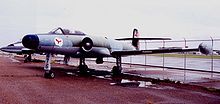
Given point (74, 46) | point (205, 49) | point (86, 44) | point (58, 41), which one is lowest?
point (205, 49)

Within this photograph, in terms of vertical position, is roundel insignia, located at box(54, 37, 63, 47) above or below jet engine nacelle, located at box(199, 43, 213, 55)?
above

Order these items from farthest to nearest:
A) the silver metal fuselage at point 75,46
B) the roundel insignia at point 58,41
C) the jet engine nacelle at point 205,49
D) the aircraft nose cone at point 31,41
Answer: the jet engine nacelle at point 205,49 → the roundel insignia at point 58,41 → the silver metal fuselage at point 75,46 → the aircraft nose cone at point 31,41

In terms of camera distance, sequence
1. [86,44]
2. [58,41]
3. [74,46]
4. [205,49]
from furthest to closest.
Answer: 1. [86,44]
2. [74,46]
3. [205,49]
4. [58,41]

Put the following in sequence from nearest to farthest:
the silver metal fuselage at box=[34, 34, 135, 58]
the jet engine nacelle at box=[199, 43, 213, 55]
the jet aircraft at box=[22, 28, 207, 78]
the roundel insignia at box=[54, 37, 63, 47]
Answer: the jet aircraft at box=[22, 28, 207, 78] < the silver metal fuselage at box=[34, 34, 135, 58] < the roundel insignia at box=[54, 37, 63, 47] < the jet engine nacelle at box=[199, 43, 213, 55]

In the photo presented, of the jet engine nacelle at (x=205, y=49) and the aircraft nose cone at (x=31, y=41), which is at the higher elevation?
the aircraft nose cone at (x=31, y=41)

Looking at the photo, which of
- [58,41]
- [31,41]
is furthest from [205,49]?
A: [31,41]

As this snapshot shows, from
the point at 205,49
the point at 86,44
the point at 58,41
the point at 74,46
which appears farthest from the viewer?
the point at 86,44

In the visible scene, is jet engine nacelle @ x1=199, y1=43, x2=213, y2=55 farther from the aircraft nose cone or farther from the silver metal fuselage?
the aircraft nose cone

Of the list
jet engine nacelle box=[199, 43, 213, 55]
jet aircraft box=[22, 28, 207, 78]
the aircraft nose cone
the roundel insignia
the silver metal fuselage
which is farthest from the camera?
jet engine nacelle box=[199, 43, 213, 55]

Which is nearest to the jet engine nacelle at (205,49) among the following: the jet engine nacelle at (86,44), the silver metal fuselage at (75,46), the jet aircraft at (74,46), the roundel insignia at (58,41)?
the jet aircraft at (74,46)

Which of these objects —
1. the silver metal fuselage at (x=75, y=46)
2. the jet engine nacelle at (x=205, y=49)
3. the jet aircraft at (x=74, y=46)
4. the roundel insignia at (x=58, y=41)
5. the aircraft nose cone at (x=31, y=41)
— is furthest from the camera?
the jet engine nacelle at (x=205, y=49)

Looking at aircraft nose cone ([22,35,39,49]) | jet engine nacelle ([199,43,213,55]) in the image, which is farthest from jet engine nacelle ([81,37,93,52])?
jet engine nacelle ([199,43,213,55])

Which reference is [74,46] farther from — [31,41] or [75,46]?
[31,41]

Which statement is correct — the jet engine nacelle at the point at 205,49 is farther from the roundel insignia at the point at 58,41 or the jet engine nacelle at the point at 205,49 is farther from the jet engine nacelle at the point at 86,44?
the roundel insignia at the point at 58,41
